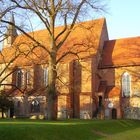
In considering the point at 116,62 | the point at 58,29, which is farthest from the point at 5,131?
the point at 58,29

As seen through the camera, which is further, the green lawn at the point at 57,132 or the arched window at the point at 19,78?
the arched window at the point at 19,78

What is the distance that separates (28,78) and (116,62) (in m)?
14.8

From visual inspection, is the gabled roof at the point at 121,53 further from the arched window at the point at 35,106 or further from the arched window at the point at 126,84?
the arched window at the point at 35,106

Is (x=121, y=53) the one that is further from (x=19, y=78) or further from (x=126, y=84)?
(x=19, y=78)

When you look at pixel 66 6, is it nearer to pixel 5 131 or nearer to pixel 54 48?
pixel 54 48

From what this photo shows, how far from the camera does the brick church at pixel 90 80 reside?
4644 cm

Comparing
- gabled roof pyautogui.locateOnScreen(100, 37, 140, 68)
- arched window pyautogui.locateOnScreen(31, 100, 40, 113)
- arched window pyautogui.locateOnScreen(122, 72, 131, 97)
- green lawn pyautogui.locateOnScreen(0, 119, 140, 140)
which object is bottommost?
green lawn pyautogui.locateOnScreen(0, 119, 140, 140)

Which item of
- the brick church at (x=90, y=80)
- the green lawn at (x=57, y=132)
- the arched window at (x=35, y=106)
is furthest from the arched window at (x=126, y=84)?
the green lawn at (x=57, y=132)

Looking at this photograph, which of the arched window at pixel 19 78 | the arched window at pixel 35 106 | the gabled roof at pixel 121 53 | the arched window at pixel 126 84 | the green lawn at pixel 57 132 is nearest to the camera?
the green lawn at pixel 57 132

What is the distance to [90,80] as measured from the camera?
1859 inches

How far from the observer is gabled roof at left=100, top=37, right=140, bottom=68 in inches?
1884

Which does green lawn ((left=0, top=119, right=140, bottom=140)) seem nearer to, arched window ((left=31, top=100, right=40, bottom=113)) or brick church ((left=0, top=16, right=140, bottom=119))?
brick church ((left=0, top=16, right=140, bottom=119))

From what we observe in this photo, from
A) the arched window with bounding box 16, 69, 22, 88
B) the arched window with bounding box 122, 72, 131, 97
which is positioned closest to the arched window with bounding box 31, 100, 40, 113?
the arched window with bounding box 16, 69, 22, 88

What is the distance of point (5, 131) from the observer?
19.2 metres
